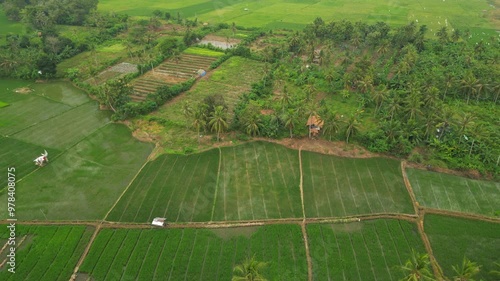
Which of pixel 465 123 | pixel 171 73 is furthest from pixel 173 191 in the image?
pixel 465 123

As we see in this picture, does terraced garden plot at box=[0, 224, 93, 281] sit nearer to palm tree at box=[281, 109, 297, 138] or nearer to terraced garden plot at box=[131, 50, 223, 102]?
palm tree at box=[281, 109, 297, 138]

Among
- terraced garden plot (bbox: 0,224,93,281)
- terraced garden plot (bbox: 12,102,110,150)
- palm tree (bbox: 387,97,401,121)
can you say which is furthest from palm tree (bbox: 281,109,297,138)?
terraced garden plot (bbox: 12,102,110,150)

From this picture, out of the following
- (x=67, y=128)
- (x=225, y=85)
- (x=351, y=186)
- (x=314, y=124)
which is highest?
(x=225, y=85)

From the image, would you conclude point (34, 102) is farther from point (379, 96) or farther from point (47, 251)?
point (379, 96)

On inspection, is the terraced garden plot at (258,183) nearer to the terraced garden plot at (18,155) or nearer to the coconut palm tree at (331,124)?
the coconut palm tree at (331,124)

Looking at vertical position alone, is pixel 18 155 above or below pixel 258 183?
above

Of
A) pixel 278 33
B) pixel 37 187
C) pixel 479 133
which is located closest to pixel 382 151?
pixel 479 133

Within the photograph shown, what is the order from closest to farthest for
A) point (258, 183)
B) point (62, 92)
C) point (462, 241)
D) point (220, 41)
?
point (462, 241), point (258, 183), point (62, 92), point (220, 41)

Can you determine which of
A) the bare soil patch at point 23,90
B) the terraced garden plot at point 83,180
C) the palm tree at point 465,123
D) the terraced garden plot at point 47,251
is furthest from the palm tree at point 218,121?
the bare soil patch at point 23,90
